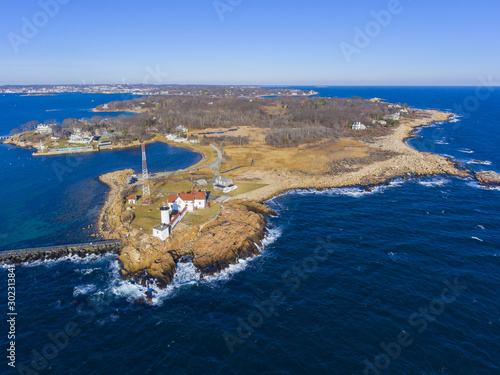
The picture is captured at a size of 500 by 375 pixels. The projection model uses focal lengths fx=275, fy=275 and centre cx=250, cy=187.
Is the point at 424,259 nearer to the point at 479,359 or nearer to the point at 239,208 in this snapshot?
the point at 479,359

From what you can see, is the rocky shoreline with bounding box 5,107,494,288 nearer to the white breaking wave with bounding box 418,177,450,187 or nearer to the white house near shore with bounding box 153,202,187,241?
the white house near shore with bounding box 153,202,187,241

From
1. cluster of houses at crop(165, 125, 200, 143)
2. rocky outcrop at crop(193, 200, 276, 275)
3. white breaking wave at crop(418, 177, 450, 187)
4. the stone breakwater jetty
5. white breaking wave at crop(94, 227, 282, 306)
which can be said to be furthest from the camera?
cluster of houses at crop(165, 125, 200, 143)

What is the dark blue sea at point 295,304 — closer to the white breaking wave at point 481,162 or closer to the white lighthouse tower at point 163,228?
the white lighthouse tower at point 163,228

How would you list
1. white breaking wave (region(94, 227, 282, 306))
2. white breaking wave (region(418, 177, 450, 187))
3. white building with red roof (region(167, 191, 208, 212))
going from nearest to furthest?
white breaking wave (region(94, 227, 282, 306)) → white building with red roof (region(167, 191, 208, 212)) → white breaking wave (region(418, 177, 450, 187))

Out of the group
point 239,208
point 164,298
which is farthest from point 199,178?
point 164,298

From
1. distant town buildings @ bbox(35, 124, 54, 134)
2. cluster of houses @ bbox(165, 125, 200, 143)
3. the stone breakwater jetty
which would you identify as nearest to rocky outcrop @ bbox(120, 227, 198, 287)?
the stone breakwater jetty
